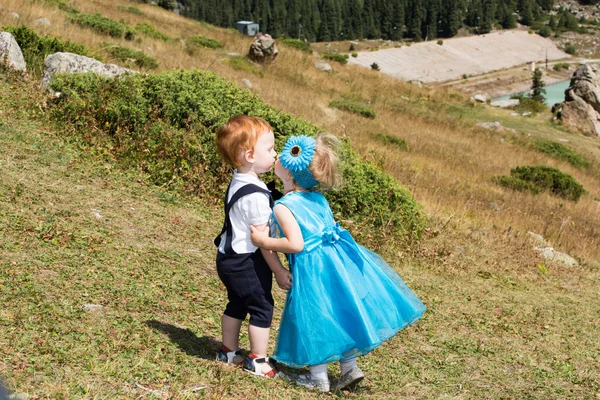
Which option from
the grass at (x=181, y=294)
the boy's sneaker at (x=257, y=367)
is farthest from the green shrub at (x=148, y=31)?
the boy's sneaker at (x=257, y=367)

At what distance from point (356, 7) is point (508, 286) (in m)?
94.4

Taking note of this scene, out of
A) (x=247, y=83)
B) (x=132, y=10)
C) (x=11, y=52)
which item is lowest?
(x=247, y=83)

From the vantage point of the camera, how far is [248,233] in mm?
4164

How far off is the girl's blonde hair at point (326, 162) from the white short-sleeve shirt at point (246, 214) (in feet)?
1.05

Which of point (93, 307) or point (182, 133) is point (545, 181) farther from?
point (93, 307)

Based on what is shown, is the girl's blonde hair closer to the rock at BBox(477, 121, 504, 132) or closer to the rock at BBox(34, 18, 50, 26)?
the rock at BBox(34, 18, 50, 26)

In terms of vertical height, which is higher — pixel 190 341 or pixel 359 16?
pixel 359 16

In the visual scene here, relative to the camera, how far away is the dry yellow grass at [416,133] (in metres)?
13.2

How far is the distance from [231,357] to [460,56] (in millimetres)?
80553

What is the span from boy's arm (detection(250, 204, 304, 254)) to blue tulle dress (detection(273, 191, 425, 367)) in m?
0.08

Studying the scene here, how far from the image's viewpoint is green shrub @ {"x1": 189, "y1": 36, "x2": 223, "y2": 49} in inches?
1056

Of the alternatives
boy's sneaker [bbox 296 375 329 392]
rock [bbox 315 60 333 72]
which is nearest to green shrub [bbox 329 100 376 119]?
rock [bbox 315 60 333 72]

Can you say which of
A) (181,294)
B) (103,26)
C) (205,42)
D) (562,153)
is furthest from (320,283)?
(205,42)

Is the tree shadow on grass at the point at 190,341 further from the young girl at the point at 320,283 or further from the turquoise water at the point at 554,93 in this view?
the turquoise water at the point at 554,93
